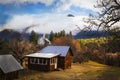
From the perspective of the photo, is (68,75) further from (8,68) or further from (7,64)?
(8,68)

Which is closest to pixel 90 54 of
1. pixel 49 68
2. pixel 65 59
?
pixel 65 59

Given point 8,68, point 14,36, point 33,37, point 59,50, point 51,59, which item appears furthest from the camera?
point 33,37

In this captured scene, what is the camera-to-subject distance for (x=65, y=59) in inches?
2009

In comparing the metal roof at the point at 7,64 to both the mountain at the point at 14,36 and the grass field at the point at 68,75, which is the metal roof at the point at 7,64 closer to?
the grass field at the point at 68,75

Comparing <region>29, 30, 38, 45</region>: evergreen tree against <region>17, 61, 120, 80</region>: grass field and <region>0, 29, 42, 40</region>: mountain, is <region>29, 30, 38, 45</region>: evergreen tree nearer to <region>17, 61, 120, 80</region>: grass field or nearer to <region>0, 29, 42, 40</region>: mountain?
<region>0, 29, 42, 40</region>: mountain

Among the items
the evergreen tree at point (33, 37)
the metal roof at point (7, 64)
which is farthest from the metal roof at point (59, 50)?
the evergreen tree at point (33, 37)

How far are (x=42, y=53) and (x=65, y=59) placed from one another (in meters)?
5.84

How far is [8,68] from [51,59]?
14.8 m

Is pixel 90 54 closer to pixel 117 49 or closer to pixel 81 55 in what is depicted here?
pixel 81 55

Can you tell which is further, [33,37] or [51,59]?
[33,37]

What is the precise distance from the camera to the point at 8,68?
1377 inches

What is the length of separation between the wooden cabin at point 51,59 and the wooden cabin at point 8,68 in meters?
10.8

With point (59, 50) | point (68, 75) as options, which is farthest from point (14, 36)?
point (68, 75)

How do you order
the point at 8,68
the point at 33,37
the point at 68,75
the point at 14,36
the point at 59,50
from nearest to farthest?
the point at 8,68
the point at 68,75
the point at 59,50
the point at 14,36
the point at 33,37
